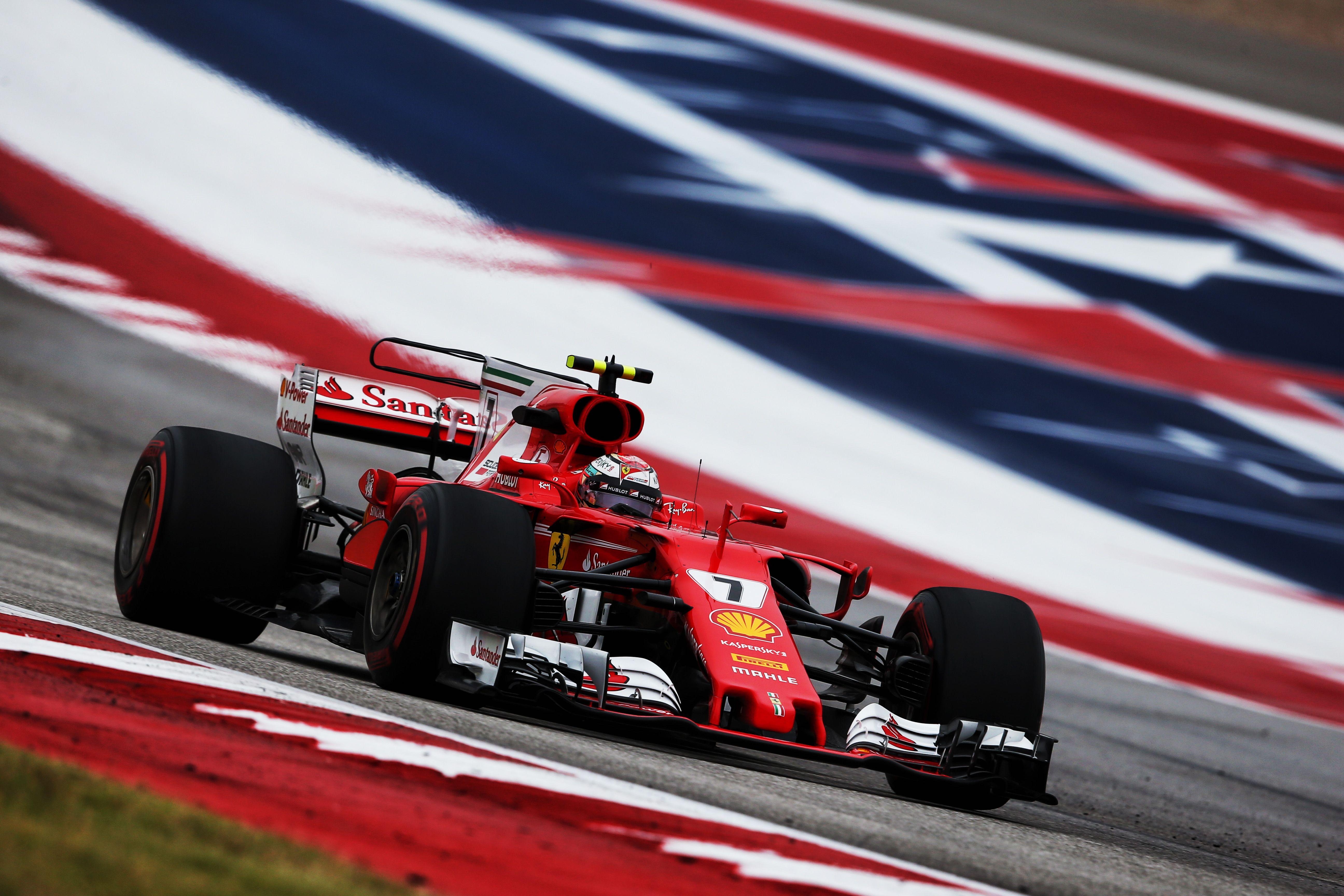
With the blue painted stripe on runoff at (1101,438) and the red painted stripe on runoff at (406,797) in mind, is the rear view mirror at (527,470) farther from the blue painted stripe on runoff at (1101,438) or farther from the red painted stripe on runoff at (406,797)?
the blue painted stripe on runoff at (1101,438)

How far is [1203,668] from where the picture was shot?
45.9ft

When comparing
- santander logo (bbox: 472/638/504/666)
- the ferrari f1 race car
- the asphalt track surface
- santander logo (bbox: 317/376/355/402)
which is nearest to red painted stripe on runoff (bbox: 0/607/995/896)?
the asphalt track surface

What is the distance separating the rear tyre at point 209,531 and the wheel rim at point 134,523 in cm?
19

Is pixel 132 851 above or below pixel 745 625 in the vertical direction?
below

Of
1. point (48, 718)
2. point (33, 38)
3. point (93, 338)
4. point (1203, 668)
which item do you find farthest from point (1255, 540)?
point (33, 38)

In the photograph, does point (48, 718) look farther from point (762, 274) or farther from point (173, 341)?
point (762, 274)

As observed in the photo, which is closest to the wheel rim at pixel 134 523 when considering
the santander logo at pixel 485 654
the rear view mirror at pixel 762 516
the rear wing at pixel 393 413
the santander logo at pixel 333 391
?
the rear wing at pixel 393 413

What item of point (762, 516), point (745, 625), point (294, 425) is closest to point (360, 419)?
point (294, 425)

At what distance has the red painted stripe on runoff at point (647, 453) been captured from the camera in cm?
1388

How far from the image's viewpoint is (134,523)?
8.34m

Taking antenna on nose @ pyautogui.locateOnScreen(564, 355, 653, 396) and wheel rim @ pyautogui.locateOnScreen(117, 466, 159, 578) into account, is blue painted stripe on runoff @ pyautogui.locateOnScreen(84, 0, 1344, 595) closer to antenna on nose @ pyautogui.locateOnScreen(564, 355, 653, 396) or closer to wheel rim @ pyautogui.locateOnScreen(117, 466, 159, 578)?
antenna on nose @ pyautogui.locateOnScreen(564, 355, 653, 396)

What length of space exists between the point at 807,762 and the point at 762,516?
1407 millimetres

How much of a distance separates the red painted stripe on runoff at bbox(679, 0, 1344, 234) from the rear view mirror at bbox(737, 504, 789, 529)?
1451 centimetres

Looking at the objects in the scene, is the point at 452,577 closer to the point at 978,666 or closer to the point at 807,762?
the point at 978,666
